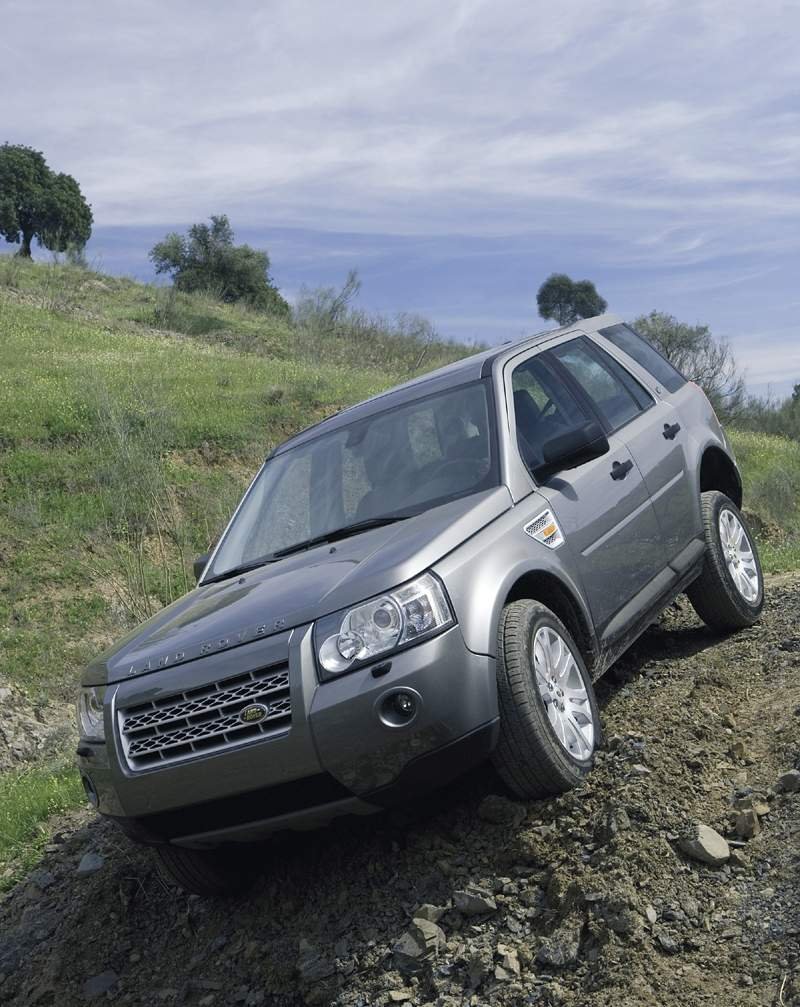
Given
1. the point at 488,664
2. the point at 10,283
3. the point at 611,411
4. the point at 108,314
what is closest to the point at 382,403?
the point at 611,411

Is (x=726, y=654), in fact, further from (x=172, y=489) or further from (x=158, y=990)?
(x=172, y=489)

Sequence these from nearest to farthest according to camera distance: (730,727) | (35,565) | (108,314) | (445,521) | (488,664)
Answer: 1. (488,664)
2. (445,521)
3. (730,727)
4. (35,565)
5. (108,314)

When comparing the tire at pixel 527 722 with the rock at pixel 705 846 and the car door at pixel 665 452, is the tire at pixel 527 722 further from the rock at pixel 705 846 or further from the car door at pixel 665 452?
the car door at pixel 665 452

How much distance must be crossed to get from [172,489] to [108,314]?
75.7 ft

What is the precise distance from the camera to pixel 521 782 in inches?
164

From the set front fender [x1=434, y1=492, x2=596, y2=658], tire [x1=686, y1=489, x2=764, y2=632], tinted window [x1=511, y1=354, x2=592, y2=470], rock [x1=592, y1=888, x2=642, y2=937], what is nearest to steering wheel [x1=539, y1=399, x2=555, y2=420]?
tinted window [x1=511, y1=354, x2=592, y2=470]

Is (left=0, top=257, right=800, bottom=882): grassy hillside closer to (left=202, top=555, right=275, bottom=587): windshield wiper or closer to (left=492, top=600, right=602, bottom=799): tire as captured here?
(left=202, top=555, right=275, bottom=587): windshield wiper

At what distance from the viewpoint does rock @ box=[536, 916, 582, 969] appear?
3605mm

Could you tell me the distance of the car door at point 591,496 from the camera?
4.96 meters

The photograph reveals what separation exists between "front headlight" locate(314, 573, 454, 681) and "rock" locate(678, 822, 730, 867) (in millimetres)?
1185

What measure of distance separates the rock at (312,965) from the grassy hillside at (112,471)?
2.95 m

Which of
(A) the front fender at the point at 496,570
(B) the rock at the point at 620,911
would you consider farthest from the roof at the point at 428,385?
(B) the rock at the point at 620,911

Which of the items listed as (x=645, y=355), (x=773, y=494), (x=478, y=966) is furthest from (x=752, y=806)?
(x=773, y=494)

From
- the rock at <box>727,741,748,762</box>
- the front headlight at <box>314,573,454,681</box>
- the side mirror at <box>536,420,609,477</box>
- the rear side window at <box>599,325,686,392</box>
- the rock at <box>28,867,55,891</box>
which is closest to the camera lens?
the front headlight at <box>314,573,454,681</box>
